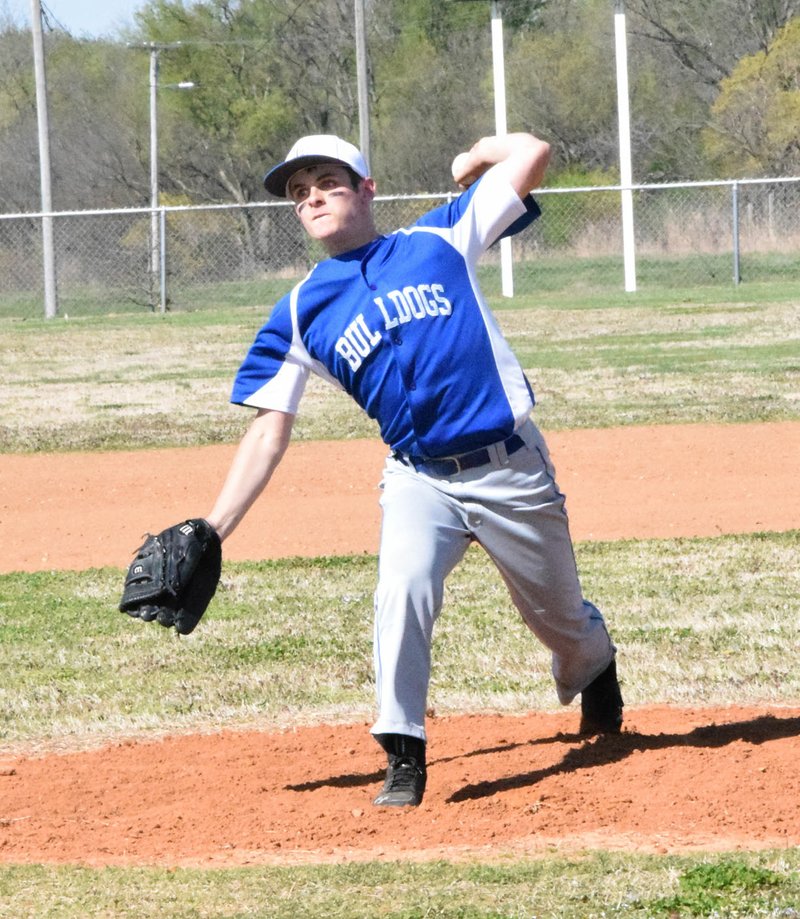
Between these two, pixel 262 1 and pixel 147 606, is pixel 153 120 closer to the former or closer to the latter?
pixel 262 1

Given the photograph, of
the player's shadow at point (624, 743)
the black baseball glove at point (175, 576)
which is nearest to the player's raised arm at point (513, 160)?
the black baseball glove at point (175, 576)

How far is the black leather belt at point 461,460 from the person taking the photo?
4434mm

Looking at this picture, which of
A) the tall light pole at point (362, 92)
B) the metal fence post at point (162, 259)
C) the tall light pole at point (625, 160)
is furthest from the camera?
the tall light pole at point (362, 92)

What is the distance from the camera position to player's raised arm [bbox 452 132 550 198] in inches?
175

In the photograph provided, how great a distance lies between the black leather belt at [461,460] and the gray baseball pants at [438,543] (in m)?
0.02

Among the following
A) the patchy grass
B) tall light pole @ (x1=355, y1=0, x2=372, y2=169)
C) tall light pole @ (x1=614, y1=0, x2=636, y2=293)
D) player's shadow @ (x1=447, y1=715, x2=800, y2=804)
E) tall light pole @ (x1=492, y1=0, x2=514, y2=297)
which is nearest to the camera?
player's shadow @ (x1=447, y1=715, x2=800, y2=804)

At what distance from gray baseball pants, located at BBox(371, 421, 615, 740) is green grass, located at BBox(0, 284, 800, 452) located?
8529 millimetres

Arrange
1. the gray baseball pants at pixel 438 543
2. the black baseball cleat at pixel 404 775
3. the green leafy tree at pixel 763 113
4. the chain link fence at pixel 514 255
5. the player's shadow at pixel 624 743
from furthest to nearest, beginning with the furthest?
1. the green leafy tree at pixel 763 113
2. the chain link fence at pixel 514 255
3. the player's shadow at pixel 624 743
4. the black baseball cleat at pixel 404 775
5. the gray baseball pants at pixel 438 543

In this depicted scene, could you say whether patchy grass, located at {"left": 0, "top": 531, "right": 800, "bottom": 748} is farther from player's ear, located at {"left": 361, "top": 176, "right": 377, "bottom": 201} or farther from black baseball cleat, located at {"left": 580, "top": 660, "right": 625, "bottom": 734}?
player's ear, located at {"left": 361, "top": 176, "right": 377, "bottom": 201}

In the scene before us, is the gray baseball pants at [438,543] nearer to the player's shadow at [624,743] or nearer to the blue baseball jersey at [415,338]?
the blue baseball jersey at [415,338]

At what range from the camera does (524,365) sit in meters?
17.0

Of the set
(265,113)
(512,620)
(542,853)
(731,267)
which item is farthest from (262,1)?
(542,853)

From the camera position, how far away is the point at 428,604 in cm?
439

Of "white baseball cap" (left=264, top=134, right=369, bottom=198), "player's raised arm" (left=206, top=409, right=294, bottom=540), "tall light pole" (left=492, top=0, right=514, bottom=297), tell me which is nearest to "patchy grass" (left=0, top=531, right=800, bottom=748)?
"player's raised arm" (left=206, top=409, right=294, bottom=540)
